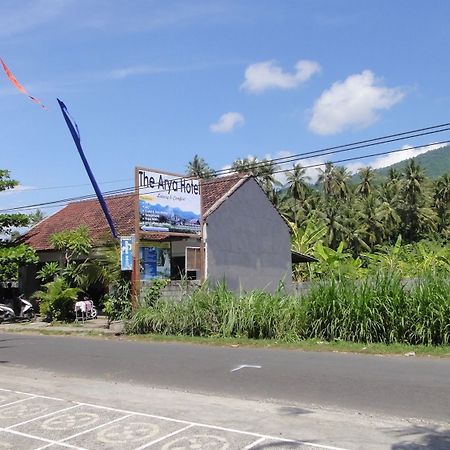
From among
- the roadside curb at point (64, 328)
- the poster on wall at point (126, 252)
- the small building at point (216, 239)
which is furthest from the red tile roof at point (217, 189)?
the roadside curb at point (64, 328)

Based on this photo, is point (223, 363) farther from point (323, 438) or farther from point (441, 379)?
point (323, 438)

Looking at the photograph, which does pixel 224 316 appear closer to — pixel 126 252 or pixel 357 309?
pixel 357 309

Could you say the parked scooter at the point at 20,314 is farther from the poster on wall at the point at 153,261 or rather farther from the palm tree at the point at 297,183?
the palm tree at the point at 297,183

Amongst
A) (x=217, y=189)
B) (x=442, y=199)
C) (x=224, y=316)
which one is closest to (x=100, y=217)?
(x=217, y=189)

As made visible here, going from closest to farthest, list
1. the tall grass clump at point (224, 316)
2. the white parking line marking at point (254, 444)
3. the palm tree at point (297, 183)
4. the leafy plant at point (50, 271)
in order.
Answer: the white parking line marking at point (254, 444)
the tall grass clump at point (224, 316)
the leafy plant at point (50, 271)
the palm tree at point (297, 183)

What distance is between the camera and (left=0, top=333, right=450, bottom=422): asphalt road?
315 inches

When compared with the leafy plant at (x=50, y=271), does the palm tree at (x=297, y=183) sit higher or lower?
higher

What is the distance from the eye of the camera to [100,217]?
94.7 ft

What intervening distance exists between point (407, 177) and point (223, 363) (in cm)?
5608

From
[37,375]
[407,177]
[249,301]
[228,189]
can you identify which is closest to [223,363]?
[37,375]

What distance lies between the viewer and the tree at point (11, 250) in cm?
2414

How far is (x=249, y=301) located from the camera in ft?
55.1

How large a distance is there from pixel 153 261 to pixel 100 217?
883 cm

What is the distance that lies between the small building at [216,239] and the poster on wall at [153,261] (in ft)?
0.11
